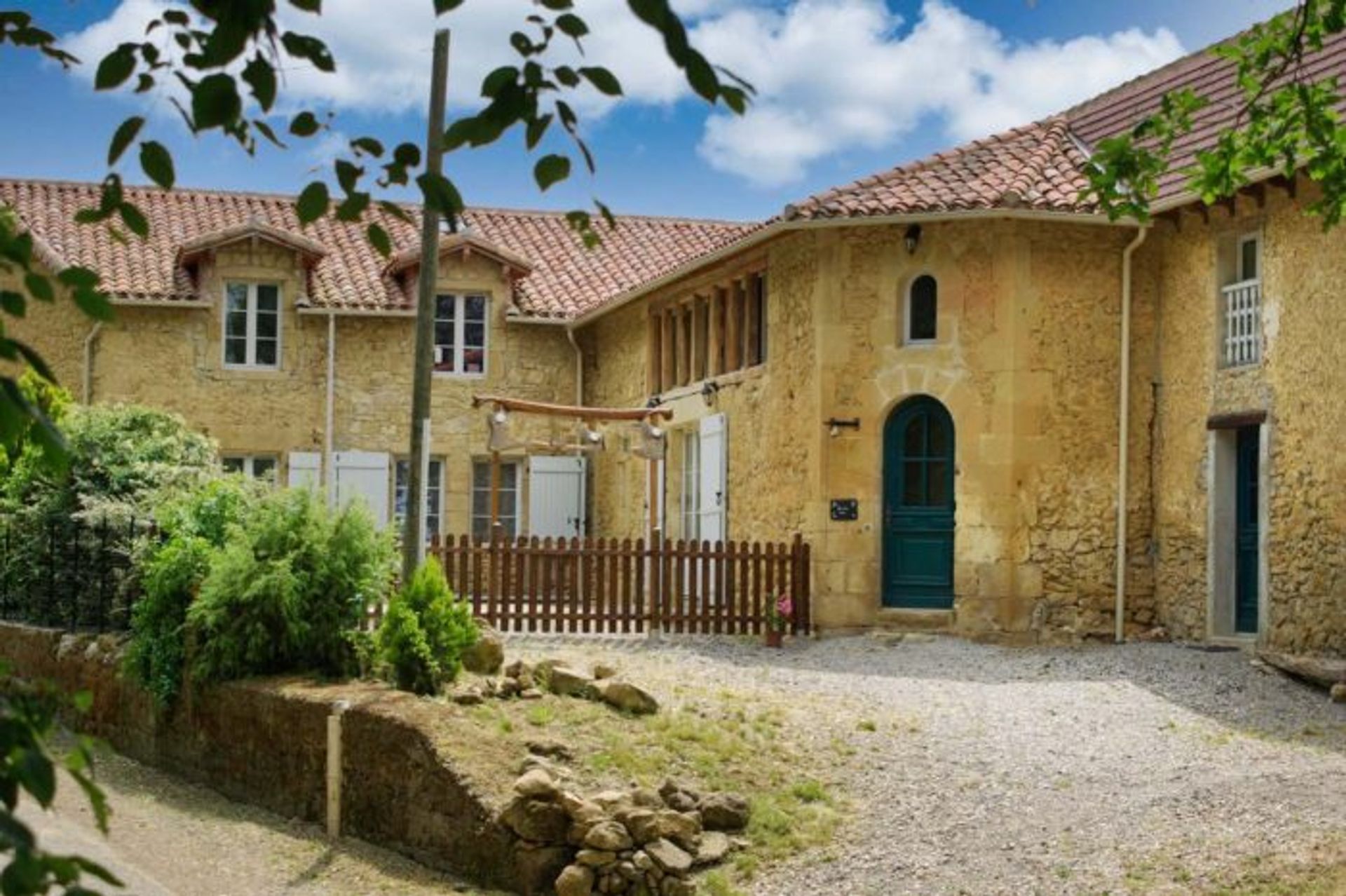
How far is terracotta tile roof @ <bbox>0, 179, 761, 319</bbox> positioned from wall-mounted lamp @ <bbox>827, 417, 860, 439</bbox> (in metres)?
6.59

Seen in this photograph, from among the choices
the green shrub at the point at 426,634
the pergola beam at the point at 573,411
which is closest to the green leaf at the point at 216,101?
the green shrub at the point at 426,634

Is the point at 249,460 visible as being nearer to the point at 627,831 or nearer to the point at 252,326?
the point at 252,326

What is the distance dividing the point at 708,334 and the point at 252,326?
7.43 meters

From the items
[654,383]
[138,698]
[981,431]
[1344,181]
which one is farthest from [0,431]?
[654,383]

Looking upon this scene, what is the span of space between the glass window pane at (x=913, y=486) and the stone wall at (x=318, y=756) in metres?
7.94

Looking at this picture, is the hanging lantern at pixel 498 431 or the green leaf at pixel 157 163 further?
the hanging lantern at pixel 498 431

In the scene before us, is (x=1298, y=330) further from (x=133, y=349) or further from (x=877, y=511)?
(x=133, y=349)

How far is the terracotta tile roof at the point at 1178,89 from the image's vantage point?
17656 mm

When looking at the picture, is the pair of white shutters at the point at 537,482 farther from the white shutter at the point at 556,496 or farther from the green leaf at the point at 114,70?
the green leaf at the point at 114,70

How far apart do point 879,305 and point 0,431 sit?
16782 millimetres

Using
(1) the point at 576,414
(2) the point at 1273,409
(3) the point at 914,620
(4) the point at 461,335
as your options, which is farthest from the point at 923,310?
(4) the point at 461,335

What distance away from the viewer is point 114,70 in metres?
3.51

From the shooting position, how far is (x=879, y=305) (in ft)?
63.4

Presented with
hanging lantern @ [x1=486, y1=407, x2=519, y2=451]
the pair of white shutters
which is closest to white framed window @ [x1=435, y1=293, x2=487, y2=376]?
the pair of white shutters
